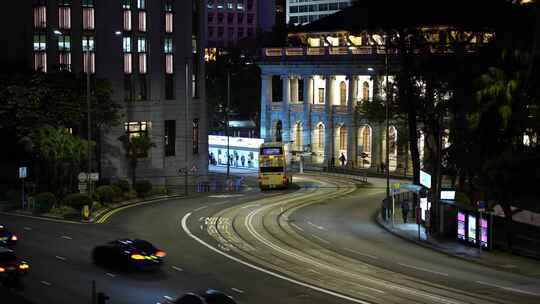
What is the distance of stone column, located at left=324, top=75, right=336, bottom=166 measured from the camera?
114 meters

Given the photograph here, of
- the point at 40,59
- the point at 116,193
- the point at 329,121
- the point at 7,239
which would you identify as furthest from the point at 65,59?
the point at 329,121

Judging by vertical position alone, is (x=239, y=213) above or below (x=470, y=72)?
below

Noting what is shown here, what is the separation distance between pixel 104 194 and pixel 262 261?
26.9 m

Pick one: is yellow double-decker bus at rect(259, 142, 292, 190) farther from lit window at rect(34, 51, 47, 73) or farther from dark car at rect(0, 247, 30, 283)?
dark car at rect(0, 247, 30, 283)

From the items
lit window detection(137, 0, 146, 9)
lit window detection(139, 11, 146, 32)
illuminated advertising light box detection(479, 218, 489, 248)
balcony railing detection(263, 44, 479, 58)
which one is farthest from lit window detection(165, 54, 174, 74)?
illuminated advertising light box detection(479, 218, 489, 248)

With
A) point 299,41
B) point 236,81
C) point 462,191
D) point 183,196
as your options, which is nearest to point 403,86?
point 462,191

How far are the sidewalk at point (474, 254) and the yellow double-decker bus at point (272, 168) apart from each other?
24.9 m

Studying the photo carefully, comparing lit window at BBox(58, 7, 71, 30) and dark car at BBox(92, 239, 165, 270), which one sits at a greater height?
lit window at BBox(58, 7, 71, 30)

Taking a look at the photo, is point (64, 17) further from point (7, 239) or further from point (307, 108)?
point (307, 108)

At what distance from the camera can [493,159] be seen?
50.7 metres

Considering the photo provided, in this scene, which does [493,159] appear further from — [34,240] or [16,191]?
[16,191]

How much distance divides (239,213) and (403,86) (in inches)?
602

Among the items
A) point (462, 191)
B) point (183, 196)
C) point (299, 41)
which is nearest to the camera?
point (462, 191)

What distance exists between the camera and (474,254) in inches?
1981
